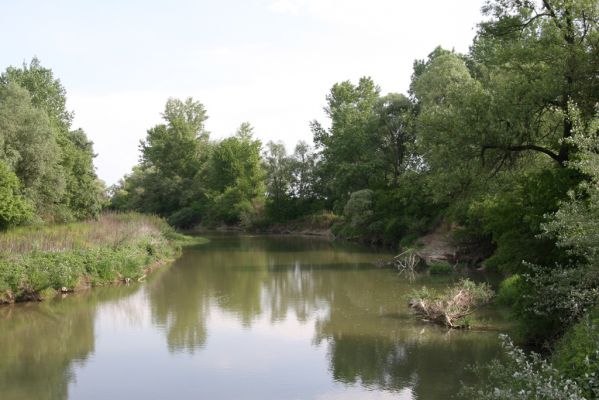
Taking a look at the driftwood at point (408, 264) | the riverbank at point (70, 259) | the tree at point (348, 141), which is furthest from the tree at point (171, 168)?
the driftwood at point (408, 264)

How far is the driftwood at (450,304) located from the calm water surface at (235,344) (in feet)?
1.44

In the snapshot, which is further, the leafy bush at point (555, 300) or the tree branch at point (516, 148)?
the tree branch at point (516, 148)

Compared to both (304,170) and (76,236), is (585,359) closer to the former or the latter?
(76,236)

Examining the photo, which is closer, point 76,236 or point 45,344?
point 45,344

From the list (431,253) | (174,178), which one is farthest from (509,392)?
(174,178)

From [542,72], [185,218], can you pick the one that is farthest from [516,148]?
[185,218]

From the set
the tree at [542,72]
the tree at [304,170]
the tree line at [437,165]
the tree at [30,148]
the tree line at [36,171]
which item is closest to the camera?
the tree line at [437,165]

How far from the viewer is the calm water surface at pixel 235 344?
1241 cm

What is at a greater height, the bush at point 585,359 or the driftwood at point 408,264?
the bush at point 585,359

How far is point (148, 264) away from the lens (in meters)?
29.7

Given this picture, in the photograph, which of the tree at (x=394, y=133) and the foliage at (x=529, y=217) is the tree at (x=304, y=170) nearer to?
the tree at (x=394, y=133)

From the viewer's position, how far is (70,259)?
74.4 feet

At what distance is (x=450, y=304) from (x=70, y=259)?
14.3m

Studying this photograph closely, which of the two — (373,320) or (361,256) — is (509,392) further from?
(361,256)
